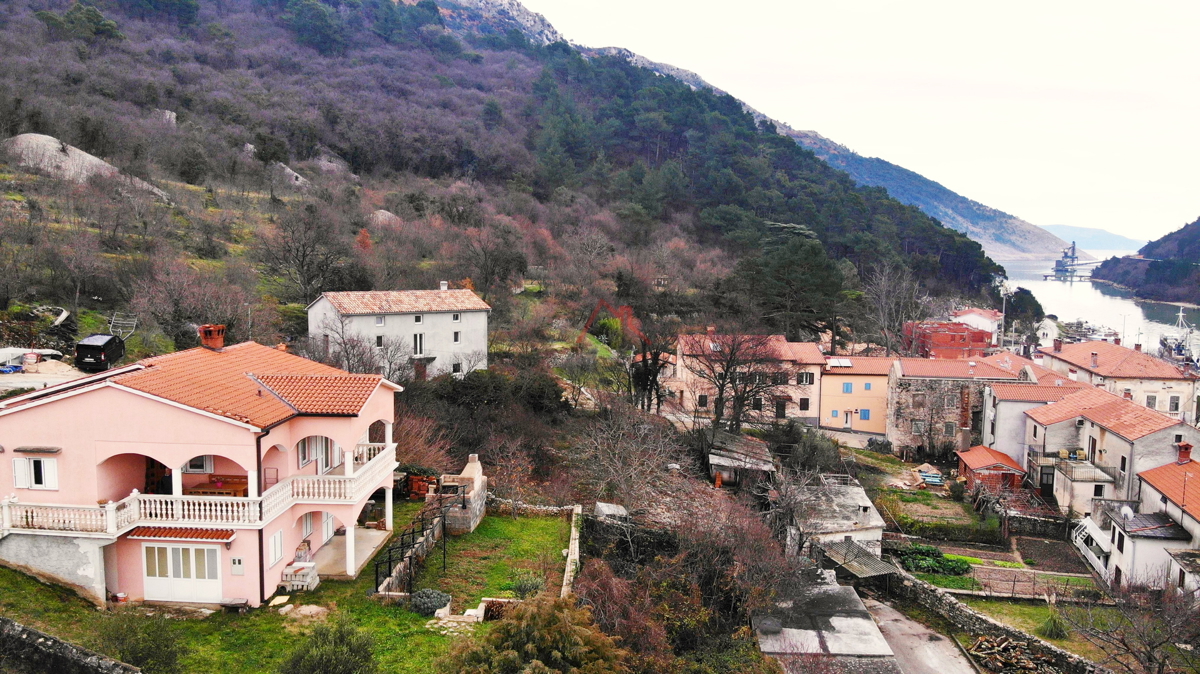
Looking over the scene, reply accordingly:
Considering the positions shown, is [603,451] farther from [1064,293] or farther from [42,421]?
[1064,293]

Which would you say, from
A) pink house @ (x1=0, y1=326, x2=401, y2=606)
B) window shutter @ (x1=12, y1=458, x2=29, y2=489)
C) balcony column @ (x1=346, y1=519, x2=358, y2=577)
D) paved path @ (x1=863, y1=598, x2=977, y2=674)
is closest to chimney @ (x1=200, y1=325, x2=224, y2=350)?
pink house @ (x1=0, y1=326, x2=401, y2=606)

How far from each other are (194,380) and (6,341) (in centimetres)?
1587

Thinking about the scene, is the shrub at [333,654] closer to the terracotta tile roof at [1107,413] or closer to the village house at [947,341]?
the terracotta tile roof at [1107,413]

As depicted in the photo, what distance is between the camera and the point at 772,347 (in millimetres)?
37156

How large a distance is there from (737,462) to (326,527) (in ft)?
54.6

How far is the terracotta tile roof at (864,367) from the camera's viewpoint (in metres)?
39.9

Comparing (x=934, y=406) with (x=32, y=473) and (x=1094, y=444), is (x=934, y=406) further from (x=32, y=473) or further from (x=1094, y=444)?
(x=32, y=473)

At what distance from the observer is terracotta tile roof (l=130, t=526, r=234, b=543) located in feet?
43.3

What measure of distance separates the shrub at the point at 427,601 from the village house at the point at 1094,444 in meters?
25.5

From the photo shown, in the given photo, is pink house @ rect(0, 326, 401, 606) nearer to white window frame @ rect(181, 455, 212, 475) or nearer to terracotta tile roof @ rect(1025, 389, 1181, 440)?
white window frame @ rect(181, 455, 212, 475)

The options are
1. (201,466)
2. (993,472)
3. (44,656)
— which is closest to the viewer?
(44,656)

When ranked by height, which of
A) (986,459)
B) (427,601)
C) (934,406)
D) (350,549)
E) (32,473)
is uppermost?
(32,473)

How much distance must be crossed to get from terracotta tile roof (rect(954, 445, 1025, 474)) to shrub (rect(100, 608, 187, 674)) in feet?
102

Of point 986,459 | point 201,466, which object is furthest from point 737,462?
point 201,466
